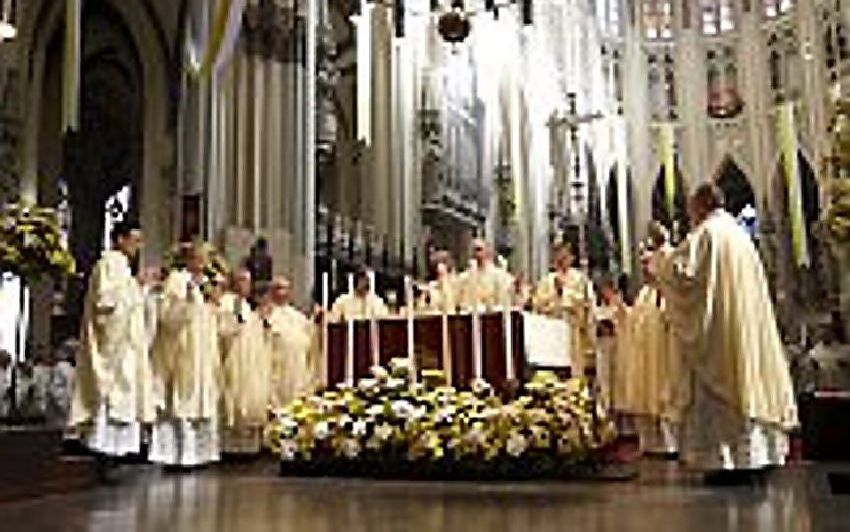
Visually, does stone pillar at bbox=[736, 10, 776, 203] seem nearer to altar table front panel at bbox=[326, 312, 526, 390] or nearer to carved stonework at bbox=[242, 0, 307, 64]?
carved stonework at bbox=[242, 0, 307, 64]

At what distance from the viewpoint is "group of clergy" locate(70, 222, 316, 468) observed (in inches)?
303

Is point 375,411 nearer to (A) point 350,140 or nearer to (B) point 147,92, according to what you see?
(B) point 147,92

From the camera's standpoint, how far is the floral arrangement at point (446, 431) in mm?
6590

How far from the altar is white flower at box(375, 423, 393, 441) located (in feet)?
2.18

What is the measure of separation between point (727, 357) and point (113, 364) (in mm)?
4820

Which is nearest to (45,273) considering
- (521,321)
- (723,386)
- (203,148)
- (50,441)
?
(50,441)

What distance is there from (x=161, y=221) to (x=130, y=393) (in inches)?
317

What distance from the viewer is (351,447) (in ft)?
23.1

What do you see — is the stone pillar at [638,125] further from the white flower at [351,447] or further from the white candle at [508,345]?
the white flower at [351,447]

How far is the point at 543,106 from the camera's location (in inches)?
1235

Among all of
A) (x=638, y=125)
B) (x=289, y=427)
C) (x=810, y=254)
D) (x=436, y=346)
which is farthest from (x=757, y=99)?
(x=289, y=427)

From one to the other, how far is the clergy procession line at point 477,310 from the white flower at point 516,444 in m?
1.05

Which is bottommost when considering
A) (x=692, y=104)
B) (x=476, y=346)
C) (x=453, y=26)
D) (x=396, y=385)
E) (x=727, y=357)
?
(x=396, y=385)

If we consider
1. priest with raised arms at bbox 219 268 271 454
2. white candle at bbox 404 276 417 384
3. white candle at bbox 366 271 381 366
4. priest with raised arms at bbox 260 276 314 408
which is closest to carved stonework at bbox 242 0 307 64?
priest with raised arms at bbox 260 276 314 408
